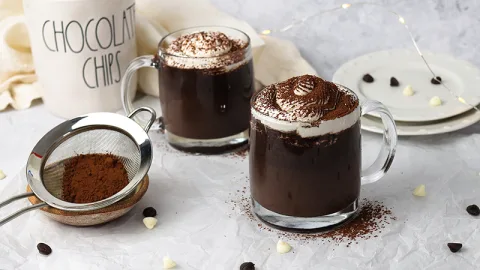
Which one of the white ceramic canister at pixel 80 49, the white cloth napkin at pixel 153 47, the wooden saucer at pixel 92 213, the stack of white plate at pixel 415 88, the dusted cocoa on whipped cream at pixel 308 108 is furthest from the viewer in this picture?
Answer: the white cloth napkin at pixel 153 47

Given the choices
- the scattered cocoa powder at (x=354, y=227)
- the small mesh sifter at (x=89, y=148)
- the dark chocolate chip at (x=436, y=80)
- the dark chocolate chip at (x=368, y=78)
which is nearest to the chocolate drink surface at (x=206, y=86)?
the small mesh sifter at (x=89, y=148)

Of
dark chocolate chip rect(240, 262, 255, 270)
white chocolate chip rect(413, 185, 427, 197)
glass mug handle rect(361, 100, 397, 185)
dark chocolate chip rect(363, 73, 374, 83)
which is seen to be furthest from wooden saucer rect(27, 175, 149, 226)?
dark chocolate chip rect(363, 73, 374, 83)

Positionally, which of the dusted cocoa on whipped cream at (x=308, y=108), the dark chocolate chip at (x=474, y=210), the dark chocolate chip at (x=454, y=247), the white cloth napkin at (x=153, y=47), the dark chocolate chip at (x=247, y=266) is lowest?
the white cloth napkin at (x=153, y=47)

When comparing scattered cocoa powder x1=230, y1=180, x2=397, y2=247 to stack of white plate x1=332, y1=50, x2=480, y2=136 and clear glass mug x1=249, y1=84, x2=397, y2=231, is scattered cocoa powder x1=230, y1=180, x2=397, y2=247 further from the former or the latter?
stack of white plate x1=332, y1=50, x2=480, y2=136

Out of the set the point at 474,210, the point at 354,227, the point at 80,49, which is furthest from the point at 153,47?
the point at 474,210

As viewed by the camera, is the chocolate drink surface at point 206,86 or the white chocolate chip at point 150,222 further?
the chocolate drink surface at point 206,86

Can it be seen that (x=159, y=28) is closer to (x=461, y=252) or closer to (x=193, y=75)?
(x=193, y=75)

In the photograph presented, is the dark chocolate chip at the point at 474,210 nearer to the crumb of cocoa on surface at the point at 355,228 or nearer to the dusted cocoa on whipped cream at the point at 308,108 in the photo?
the crumb of cocoa on surface at the point at 355,228

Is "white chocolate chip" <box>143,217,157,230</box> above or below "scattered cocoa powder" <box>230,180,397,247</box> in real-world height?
below
